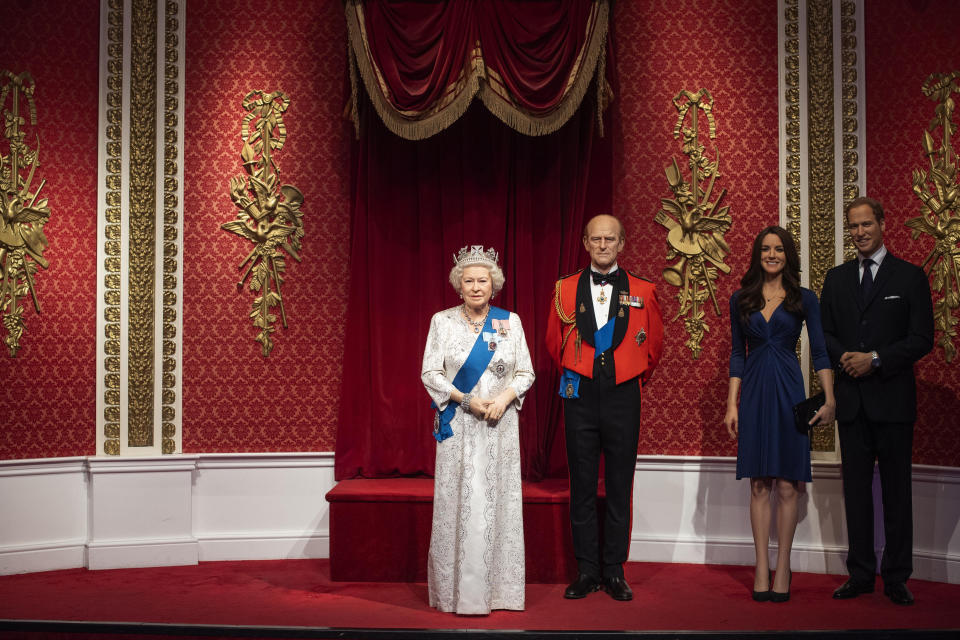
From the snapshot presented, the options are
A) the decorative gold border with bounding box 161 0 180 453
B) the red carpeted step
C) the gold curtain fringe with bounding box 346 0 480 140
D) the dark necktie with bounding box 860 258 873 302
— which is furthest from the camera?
the decorative gold border with bounding box 161 0 180 453

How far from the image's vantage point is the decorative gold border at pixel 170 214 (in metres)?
4.91

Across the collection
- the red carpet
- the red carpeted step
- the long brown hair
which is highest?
the long brown hair

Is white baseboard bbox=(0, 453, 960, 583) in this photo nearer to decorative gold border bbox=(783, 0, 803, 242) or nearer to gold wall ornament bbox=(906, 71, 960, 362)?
gold wall ornament bbox=(906, 71, 960, 362)

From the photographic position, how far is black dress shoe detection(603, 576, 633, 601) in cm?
401

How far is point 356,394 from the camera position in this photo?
500cm

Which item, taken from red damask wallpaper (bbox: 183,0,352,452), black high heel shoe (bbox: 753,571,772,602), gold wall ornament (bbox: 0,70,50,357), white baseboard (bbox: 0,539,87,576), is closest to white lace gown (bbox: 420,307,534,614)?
black high heel shoe (bbox: 753,571,772,602)

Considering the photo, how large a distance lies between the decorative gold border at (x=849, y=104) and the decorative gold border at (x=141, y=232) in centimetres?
367

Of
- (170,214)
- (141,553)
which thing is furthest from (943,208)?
(141,553)

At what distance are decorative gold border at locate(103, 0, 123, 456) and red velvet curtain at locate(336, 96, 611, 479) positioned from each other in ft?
3.93

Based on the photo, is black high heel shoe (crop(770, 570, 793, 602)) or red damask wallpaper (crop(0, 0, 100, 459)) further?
red damask wallpaper (crop(0, 0, 100, 459))

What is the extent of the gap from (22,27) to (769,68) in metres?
3.95

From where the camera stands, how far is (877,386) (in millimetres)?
4059

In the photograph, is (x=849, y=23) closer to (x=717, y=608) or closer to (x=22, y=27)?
(x=717, y=608)

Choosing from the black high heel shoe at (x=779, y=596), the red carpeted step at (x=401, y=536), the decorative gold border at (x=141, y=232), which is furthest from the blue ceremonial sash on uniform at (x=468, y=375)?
the decorative gold border at (x=141, y=232)
